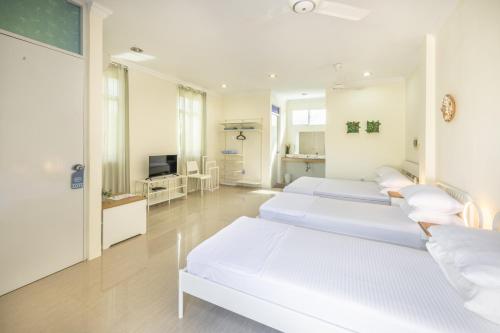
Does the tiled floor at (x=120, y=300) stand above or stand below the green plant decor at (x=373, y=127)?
below

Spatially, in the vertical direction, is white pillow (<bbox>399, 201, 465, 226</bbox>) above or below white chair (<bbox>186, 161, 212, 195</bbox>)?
below

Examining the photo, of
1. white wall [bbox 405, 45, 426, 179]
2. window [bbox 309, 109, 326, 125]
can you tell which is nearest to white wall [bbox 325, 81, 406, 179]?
white wall [bbox 405, 45, 426, 179]

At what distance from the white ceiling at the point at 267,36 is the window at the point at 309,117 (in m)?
2.34

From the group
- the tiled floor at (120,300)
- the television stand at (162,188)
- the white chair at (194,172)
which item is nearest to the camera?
the tiled floor at (120,300)

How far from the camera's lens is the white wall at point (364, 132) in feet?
16.5

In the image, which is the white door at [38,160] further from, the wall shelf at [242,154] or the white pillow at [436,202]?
the wall shelf at [242,154]

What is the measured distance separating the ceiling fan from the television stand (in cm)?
376

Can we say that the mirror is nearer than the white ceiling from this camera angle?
No

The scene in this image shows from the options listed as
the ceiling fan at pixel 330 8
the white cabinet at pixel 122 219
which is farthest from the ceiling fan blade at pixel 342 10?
the white cabinet at pixel 122 219

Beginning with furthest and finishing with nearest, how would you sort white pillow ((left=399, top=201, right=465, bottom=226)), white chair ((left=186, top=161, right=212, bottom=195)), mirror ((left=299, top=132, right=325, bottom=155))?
→ mirror ((left=299, top=132, right=325, bottom=155))
white chair ((left=186, top=161, right=212, bottom=195))
white pillow ((left=399, top=201, right=465, bottom=226))

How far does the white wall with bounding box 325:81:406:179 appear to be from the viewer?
5035 millimetres

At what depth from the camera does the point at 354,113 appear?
5367 mm

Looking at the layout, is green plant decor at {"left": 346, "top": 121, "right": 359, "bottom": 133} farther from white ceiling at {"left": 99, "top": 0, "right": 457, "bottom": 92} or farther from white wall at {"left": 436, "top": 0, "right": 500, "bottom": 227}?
white wall at {"left": 436, "top": 0, "right": 500, "bottom": 227}

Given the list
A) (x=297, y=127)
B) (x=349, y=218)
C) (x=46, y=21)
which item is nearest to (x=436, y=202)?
(x=349, y=218)
